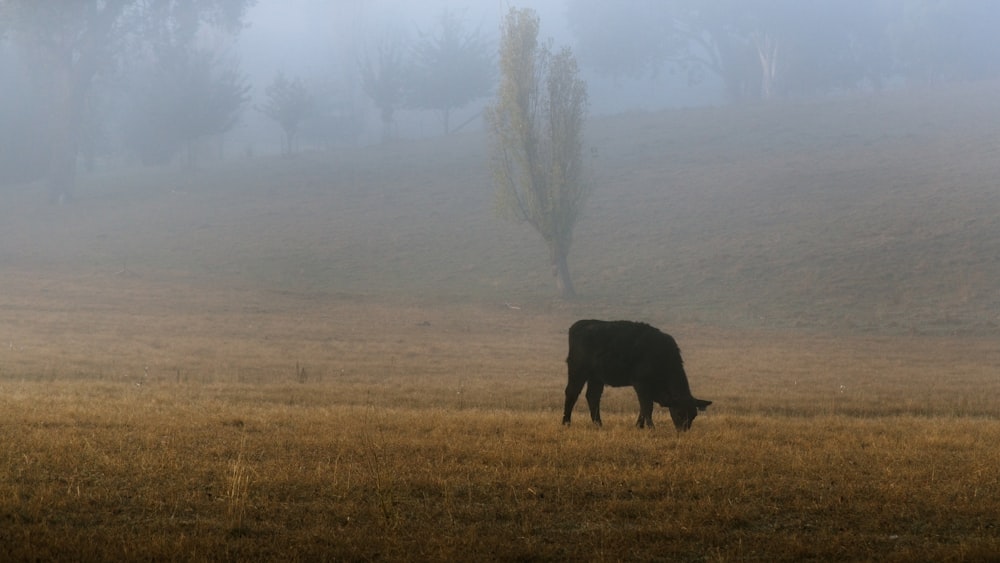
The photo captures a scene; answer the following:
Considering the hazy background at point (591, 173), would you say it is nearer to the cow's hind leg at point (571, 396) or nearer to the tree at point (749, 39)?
the tree at point (749, 39)

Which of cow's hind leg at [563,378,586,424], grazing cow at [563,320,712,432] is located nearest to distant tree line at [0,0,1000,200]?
cow's hind leg at [563,378,586,424]

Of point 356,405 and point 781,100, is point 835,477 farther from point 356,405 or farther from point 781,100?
point 781,100

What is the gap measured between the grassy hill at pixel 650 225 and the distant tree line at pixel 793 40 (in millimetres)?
14063

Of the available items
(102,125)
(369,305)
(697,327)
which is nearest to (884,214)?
(697,327)

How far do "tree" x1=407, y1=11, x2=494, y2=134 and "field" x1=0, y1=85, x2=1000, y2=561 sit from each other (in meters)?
8.97

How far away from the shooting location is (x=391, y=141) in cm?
8975

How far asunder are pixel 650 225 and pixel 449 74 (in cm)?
3917

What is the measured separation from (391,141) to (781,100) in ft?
116

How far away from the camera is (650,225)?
5297 centimetres

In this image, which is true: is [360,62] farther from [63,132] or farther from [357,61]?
[63,132]

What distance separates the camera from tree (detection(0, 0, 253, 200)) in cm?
6266

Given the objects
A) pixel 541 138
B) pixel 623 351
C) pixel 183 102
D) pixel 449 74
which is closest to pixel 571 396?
pixel 623 351

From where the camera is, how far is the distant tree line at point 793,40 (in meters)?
94.2

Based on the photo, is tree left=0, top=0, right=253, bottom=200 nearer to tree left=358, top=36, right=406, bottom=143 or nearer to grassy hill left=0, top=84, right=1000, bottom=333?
grassy hill left=0, top=84, right=1000, bottom=333
